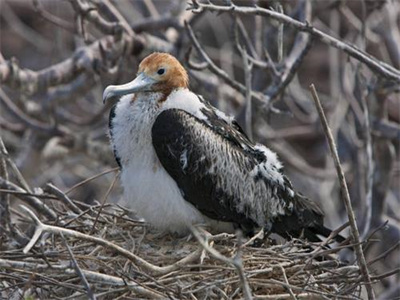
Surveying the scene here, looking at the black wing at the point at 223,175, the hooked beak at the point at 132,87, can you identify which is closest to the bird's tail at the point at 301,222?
the black wing at the point at 223,175

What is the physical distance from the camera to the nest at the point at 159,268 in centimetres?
512

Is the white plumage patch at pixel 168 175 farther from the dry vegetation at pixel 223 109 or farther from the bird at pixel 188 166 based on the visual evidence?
the dry vegetation at pixel 223 109

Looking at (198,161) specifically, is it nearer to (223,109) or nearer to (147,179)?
(147,179)

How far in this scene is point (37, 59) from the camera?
43.9 ft

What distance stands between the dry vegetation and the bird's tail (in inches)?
4.4

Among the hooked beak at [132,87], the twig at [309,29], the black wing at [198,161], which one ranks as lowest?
the black wing at [198,161]

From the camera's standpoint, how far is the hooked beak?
5.75 metres

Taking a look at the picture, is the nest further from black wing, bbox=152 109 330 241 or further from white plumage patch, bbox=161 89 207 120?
white plumage patch, bbox=161 89 207 120

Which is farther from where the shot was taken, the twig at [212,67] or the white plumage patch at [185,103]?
the twig at [212,67]

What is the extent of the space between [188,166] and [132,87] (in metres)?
0.50

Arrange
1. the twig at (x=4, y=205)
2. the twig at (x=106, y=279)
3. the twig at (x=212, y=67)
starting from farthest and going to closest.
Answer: the twig at (x=212, y=67) → the twig at (x=4, y=205) → the twig at (x=106, y=279)

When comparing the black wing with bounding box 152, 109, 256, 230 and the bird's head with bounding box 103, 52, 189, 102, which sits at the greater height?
the bird's head with bounding box 103, 52, 189, 102

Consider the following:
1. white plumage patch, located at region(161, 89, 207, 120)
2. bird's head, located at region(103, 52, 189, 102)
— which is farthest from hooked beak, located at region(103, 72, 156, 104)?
white plumage patch, located at region(161, 89, 207, 120)

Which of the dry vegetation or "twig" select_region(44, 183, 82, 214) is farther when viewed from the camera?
"twig" select_region(44, 183, 82, 214)
